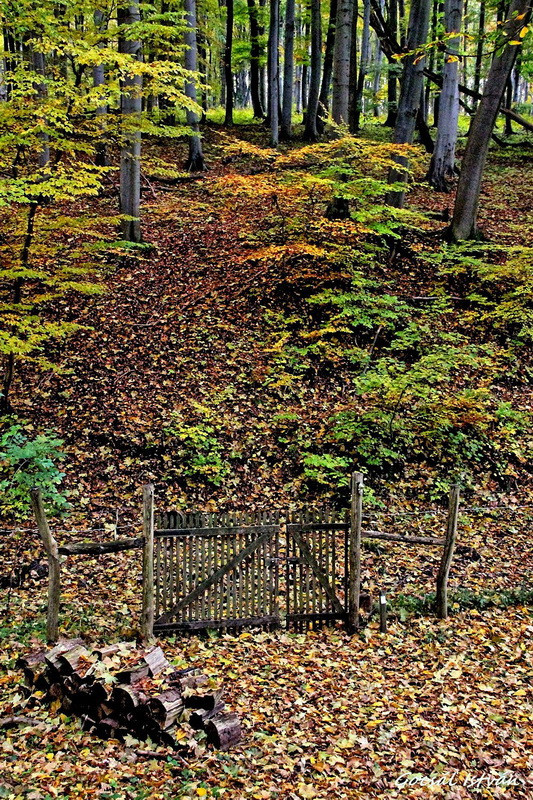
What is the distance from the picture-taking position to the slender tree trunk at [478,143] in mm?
12672

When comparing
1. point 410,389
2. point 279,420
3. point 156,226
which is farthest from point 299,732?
point 156,226

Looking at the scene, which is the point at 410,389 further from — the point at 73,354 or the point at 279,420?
the point at 73,354

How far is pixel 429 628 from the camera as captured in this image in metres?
6.77

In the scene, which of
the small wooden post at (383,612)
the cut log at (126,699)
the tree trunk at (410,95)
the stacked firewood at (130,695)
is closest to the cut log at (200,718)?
the stacked firewood at (130,695)

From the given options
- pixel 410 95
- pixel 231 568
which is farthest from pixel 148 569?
pixel 410 95

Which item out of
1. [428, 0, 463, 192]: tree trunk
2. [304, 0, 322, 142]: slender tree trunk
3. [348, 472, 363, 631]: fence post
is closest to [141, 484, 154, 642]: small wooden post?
[348, 472, 363, 631]: fence post

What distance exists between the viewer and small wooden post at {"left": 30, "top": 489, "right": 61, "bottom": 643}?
571 centimetres

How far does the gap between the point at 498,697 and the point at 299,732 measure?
2012 millimetres

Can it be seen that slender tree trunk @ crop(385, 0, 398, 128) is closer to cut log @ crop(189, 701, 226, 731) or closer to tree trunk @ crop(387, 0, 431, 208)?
tree trunk @ crop(387, 0, 431, 208)

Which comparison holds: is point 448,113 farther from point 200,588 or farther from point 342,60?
point 200,588

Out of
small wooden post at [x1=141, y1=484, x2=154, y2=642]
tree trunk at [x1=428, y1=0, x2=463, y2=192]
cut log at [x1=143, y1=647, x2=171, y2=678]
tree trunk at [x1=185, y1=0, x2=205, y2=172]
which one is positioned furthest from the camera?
tree trunk at [x1=185, y1=0, x2=205, y2=172]

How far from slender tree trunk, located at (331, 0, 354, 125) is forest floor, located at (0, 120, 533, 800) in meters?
2.14

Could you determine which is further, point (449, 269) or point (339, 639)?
point (449, 269)

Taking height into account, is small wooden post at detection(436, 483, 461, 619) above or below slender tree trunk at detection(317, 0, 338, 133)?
below
